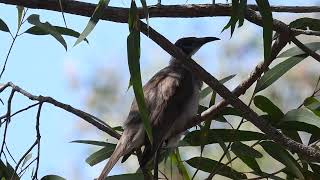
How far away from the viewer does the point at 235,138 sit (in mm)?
3125

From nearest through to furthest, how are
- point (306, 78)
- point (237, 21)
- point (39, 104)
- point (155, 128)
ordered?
point (237, 21)
point (39, 104)
point (155, 128)
point (306, 78)

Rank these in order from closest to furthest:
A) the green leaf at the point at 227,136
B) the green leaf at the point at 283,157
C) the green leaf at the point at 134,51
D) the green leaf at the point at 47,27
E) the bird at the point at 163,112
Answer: the green leaf at the point at 134,51, the green leaf at the point at 47,27, the green leaf at the point at 283,157, the green leaf at the point at 227,136, the bird at the point at 163,112

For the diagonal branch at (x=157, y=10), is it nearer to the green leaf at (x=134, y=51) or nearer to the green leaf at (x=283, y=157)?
the green leaf at (x=134, y=51)

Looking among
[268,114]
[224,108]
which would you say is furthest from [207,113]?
[268,114]

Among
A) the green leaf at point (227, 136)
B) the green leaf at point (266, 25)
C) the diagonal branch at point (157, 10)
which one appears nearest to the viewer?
the green leaf at point (266, 25)

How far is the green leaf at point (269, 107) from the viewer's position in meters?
3.12

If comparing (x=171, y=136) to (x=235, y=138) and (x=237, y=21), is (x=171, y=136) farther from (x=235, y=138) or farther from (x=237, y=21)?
(x=237, y=21)

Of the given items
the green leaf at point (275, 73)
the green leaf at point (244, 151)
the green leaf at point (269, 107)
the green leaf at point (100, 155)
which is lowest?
the green leaf at point (100, 155)

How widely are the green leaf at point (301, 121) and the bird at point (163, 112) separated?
50 centimetres

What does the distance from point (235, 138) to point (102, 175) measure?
22.3 inches

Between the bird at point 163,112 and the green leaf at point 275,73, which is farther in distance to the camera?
the bird at point 163,112

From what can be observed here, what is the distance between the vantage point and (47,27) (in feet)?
9.44

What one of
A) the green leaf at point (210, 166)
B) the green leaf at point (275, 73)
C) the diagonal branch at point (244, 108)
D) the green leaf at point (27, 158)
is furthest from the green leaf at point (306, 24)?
the green leaf at point (27, 158)

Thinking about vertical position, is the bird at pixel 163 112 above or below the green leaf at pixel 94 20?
Result: below
